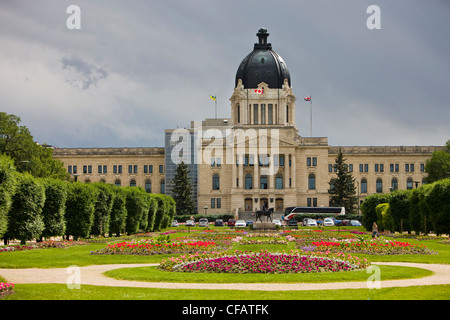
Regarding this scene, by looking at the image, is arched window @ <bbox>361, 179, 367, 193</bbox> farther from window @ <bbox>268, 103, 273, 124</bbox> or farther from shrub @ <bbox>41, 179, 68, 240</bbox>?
shrub @ <bbox>41, 179, 68, 240</bbox>

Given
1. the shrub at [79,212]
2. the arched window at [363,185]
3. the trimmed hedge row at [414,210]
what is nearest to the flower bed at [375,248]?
the trimmed hedge row at [414,210]

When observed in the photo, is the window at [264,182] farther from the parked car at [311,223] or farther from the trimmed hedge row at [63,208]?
the trimmed hedge row at [63,208]

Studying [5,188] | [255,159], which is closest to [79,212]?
[5,188]

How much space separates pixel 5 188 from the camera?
134 feet

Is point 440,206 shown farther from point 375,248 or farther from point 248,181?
point 248,181

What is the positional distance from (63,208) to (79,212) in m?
2.47

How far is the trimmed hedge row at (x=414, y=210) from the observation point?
5357 centimetres

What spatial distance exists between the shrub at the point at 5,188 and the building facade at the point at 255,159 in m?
80.0

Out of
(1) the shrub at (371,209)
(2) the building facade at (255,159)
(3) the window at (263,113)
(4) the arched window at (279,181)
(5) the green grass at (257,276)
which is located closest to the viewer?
(5) the green grass at (257,276)

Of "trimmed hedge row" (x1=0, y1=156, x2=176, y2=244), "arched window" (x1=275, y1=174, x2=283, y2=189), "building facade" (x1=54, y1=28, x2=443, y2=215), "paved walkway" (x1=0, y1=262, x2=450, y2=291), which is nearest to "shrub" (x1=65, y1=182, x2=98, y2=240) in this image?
"trimmed hedge row" (x1=0, y1=156, x2=176, y2=244)

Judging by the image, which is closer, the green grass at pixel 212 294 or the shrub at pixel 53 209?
the green grass at pixel 212 294

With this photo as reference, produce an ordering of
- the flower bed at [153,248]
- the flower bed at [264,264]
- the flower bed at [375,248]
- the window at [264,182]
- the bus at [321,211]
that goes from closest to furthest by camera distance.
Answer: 1. the flower bed at [264,264]
2. the flower bed at [153,248]
3. the flower bed at [375,248]
4. the bus at [321,211]
5. the window at [264,182]
